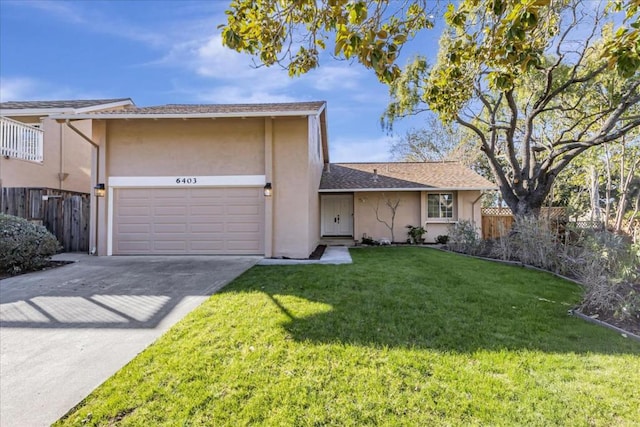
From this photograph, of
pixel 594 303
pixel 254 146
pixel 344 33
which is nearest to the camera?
pixel 344 33

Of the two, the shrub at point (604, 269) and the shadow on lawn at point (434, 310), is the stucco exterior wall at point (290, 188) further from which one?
the shrub at point (604, 269)

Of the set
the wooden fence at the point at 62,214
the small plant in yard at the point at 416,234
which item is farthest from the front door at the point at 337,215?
the wooden fence at the point at 62,214

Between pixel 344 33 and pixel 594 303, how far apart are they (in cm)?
540

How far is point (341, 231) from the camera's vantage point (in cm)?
1705

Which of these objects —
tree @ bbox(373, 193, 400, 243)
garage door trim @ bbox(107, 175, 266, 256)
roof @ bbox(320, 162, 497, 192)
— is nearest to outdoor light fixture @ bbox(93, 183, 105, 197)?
garage door trim @ bbox(107, 175, 266, 256)

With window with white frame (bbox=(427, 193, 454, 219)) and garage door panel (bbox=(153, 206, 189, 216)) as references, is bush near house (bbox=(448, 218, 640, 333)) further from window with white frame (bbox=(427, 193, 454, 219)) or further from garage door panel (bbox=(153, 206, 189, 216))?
garage door panel (bbox=(153, 206, 189, 216))

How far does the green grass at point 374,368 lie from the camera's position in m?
2.63

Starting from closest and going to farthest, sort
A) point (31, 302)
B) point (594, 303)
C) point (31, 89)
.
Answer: point (594, 303), point (31, 302), point (31, 89)

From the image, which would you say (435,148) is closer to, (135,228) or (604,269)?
(604,269)

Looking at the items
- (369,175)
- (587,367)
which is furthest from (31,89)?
(587,367)

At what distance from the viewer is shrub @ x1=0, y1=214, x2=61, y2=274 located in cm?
757

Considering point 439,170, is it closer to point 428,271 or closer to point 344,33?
point 428,271

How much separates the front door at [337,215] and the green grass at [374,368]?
37.6 feet

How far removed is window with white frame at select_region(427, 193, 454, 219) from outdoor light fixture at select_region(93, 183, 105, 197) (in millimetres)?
12913
